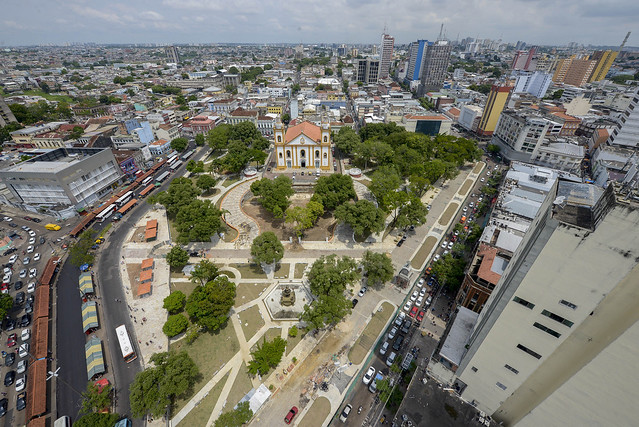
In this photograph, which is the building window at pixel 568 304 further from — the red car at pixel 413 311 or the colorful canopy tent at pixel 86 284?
the colorful canopy tent at pixel 86 284

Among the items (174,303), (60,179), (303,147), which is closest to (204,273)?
(174,303)

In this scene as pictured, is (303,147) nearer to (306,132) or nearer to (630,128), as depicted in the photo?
(306,132)

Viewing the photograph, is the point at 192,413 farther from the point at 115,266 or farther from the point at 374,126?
the point at 374,126

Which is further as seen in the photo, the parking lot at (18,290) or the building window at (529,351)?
the parking lot at (18,290)

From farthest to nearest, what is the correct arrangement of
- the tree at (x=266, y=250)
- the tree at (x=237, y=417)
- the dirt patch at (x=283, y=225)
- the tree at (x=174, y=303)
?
the dirt patch at (x=283, y=225), the tree at (x=266, y=250), the tree at (x=174, y=303), the tree at (x=237, y=417)

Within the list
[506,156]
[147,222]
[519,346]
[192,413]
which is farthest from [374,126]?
[192,413]

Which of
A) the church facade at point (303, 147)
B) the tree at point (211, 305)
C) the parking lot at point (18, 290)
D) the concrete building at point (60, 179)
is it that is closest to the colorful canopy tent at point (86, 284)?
the parking lot at point (18, 290)

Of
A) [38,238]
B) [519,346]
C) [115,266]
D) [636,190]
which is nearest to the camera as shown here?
[636,190]
